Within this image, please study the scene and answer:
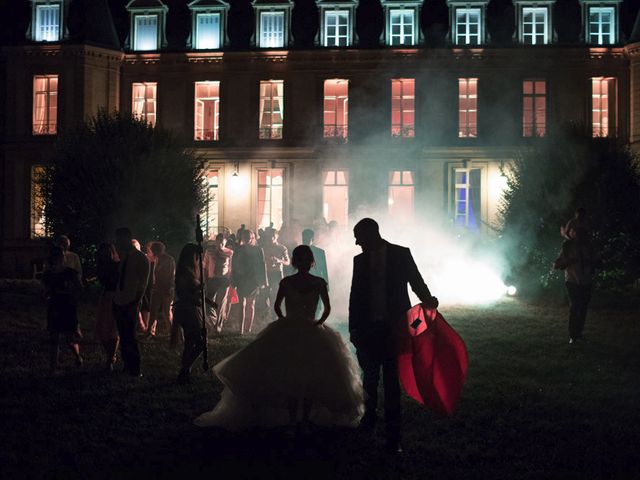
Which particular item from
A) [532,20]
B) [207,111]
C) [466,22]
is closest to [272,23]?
[207,111]

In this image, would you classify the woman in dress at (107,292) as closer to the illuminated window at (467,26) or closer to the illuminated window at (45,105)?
the illuminated window at (45,105)

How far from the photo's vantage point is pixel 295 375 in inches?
254

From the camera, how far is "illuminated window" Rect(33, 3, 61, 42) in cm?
2831

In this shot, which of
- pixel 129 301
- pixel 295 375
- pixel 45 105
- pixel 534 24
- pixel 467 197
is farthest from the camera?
pixel 45 105

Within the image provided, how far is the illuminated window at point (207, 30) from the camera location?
28734mm

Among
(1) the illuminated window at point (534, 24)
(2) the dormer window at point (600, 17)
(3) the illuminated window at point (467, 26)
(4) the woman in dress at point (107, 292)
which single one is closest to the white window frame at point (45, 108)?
(3) the illuminated window at point (467, 26)

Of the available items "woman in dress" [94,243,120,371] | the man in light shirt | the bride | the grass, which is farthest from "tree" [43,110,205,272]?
the bride

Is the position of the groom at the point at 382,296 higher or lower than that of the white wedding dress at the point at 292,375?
higher

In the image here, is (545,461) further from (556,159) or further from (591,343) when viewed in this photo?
(556,159)

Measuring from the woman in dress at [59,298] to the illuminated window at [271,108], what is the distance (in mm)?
19612

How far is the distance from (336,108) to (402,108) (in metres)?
2.47

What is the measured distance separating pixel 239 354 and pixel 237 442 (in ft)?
2.63

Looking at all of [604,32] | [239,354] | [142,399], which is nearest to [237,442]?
[239,354]

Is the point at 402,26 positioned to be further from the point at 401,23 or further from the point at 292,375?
the point at 292,375
